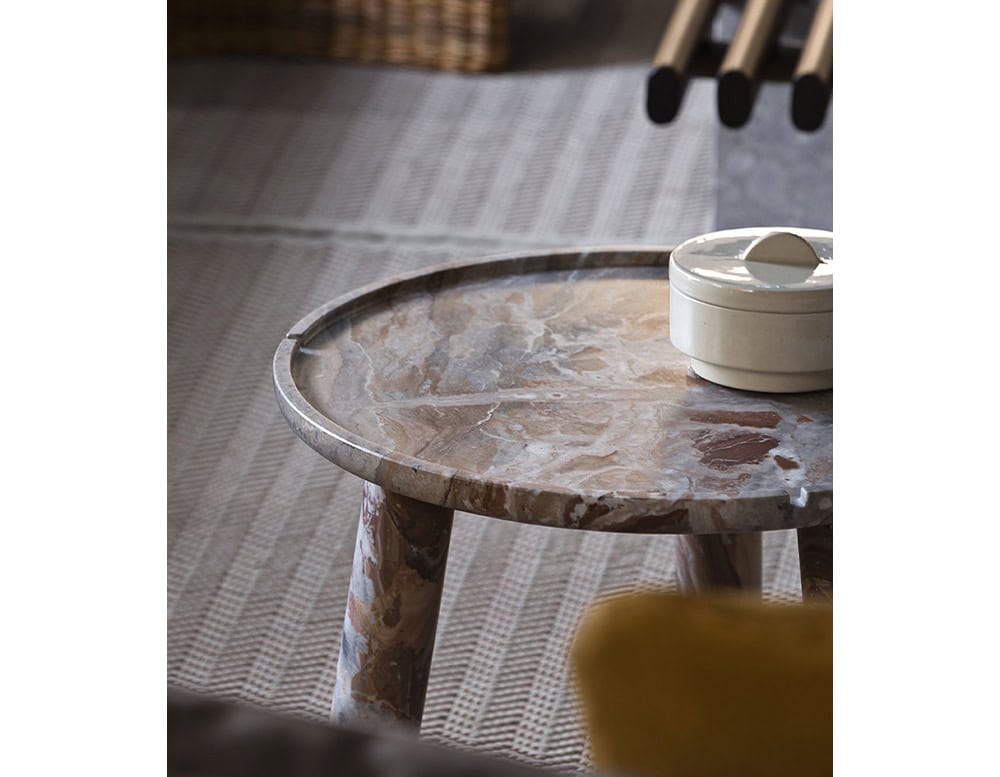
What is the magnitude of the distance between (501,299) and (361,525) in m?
0.21

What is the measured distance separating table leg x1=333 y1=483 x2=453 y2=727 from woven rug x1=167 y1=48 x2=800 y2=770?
339 mm

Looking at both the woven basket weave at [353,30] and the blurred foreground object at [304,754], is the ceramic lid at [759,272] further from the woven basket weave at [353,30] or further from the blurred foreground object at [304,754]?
the woven basket weave at [353,30]

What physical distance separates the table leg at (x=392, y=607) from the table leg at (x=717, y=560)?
0.28 meters

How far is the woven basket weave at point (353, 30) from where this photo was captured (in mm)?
2908

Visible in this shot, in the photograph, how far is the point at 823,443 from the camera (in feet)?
2.59

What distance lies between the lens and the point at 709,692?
504mm

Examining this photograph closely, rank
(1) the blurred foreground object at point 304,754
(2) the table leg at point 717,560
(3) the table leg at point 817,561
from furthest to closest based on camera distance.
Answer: (2) the table leg at point 717,560 → (3) the table leg at point 817,561 → (1) the blurred foreground object at point 304,754

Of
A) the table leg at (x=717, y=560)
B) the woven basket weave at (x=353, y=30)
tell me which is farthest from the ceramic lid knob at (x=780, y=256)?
the woven basket weave at (x=353, y=30)

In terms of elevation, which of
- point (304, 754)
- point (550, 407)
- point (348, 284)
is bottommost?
point (348, 284)

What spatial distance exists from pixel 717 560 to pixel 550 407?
33 centimetres

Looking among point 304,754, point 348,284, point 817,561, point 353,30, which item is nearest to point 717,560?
point 817,561

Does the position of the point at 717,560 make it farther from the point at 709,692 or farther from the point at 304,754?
the point at 304,754

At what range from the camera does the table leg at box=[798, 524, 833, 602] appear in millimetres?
831
